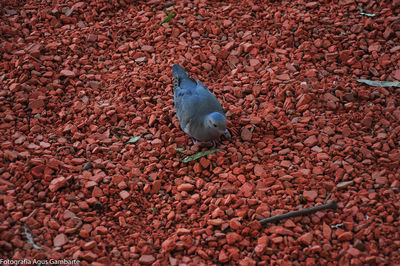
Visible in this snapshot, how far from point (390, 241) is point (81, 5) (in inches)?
184

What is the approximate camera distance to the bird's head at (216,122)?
3.43 metres

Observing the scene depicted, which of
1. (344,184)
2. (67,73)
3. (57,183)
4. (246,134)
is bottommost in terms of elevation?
(344,184)

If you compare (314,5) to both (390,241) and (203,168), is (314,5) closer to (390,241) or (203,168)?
(203,168)

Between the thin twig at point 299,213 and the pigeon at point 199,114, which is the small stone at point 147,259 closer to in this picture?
the thin twig at point 299,213

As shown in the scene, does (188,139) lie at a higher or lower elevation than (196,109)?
lower

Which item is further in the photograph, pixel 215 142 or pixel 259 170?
pixel 215 142

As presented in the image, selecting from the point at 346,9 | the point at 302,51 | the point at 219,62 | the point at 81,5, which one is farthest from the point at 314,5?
the point at 81,5

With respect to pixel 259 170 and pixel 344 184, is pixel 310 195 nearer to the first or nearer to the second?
pixel 344 184

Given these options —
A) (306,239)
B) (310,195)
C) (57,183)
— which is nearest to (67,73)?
(57,183)

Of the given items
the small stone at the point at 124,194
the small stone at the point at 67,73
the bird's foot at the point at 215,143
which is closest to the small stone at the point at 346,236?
the bird's foot at the point at 215,143

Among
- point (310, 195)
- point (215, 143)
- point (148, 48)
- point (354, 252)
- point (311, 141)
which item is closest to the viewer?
point (354, 252)

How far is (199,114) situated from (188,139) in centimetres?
38

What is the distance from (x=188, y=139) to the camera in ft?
12.7

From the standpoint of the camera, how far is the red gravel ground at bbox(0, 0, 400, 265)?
290cm
